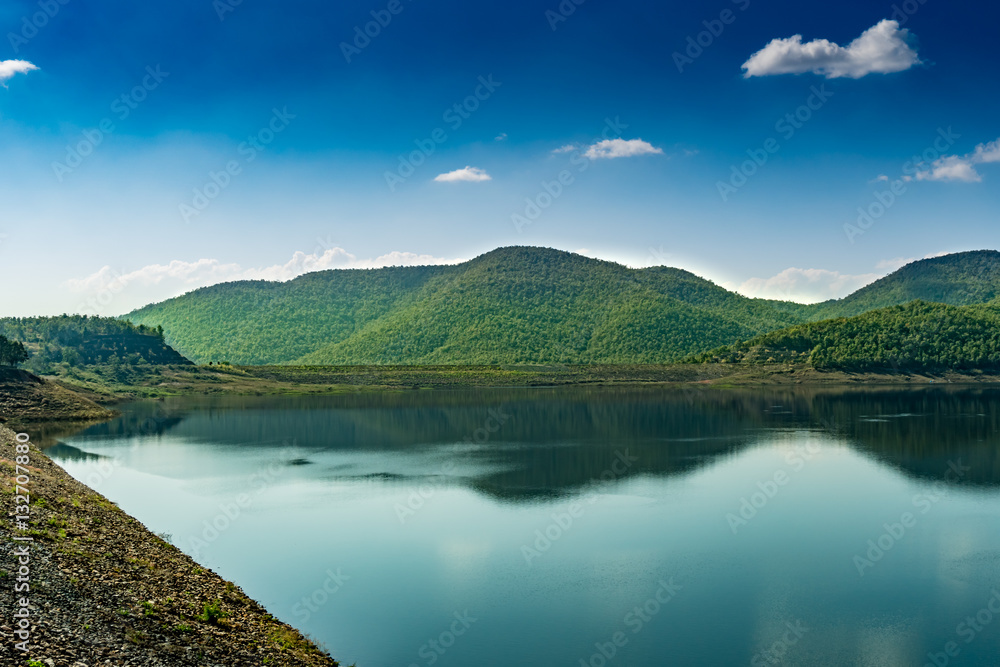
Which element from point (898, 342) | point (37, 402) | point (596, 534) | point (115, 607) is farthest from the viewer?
point (898, 342)

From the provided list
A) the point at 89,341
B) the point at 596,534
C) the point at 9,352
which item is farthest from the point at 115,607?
the point at 89,341

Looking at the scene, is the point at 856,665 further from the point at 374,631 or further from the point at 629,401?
the point at 629,401

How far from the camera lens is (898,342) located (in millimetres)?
134875

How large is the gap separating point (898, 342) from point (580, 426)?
9378 centimetres

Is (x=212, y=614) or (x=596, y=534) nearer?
(x=212, y=614)

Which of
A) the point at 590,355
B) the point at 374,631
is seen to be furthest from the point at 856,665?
the point at 590,355

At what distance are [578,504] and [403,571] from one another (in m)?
12.2

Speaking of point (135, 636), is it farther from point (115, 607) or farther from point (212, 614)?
point (212, 614)

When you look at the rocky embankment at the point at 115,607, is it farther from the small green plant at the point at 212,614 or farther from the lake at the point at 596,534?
the lake at the point at 596,534

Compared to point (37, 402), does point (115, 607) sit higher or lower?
lower

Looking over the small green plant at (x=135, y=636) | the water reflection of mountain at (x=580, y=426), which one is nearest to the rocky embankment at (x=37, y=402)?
the water reflection of mountain at (x=580, y=426)

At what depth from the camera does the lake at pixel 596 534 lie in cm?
1888

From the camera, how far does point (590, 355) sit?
186m

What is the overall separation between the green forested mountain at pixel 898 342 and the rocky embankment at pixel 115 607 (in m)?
132
